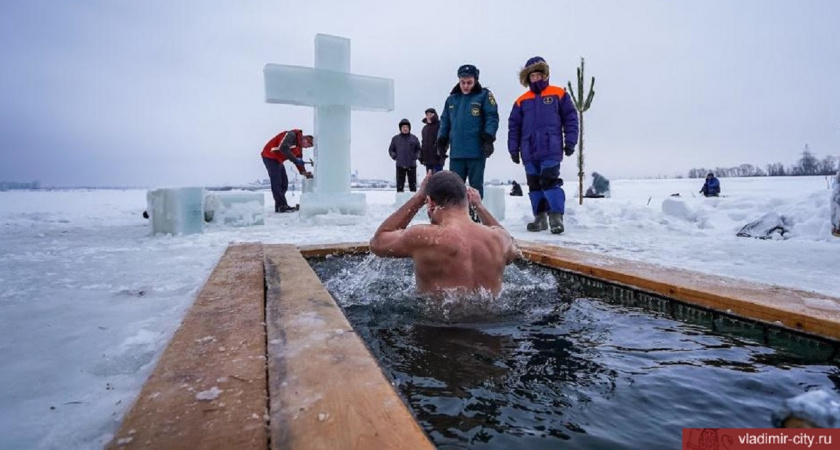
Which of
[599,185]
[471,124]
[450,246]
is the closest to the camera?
[450,246]

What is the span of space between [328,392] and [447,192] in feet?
4.87

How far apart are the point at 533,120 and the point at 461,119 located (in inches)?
36.2

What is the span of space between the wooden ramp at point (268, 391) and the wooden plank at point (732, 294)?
1.75 m

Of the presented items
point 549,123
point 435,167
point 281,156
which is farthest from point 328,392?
point 281,156

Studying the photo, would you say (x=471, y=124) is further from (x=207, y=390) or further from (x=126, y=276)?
(x=207, y=390)

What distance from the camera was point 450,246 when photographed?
6.93 ft

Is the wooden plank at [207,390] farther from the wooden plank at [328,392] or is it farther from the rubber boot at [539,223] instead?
the rubber boot at [539,223]

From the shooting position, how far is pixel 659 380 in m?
1.41

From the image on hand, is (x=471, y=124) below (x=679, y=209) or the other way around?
the other way around

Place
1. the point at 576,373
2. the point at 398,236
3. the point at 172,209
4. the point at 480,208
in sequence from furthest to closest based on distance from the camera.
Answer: the point at 172,209
the point at 480,208
the point at 398,236
the point at 576,373

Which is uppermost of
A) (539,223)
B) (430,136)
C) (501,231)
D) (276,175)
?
(430,136)

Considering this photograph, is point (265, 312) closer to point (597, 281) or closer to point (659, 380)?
point (659, 380)

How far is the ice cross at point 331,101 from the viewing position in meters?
7.16

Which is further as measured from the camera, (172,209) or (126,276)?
(172,209)
